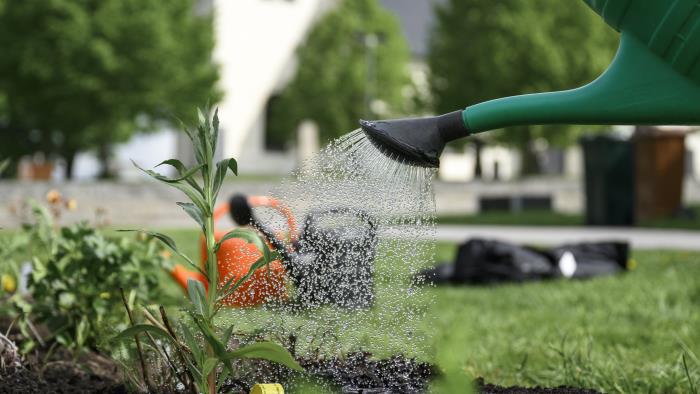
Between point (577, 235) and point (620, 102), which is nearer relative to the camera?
point (620, 102)

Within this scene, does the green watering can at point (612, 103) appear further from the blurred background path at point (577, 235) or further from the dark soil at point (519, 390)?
the blurred background path at point (577, 235)

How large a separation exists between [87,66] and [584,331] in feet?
70.8

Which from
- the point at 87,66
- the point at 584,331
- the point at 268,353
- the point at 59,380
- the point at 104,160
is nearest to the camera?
the point at 268,353

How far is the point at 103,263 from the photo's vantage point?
3.03 metres

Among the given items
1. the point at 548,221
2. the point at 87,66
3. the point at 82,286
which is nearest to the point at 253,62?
the point at 87,66

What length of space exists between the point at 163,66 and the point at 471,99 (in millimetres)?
10068

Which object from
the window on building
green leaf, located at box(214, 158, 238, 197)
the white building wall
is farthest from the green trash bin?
the white building wall

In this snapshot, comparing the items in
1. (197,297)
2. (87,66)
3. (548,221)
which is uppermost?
(87,66)

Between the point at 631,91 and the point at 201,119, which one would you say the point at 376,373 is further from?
the point at 631,91

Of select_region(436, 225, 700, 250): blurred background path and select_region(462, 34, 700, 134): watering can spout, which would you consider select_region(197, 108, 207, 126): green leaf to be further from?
select_region(436, 225, 700, 250): blurred background path

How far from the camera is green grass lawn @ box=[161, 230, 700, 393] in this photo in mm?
2877

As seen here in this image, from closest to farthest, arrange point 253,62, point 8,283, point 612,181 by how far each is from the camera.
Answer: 1. point 8,283
2. point 612,181
3. point 253,62

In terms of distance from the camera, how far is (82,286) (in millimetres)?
2949

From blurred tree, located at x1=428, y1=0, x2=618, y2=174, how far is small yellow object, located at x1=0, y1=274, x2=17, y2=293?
85.4 ft
